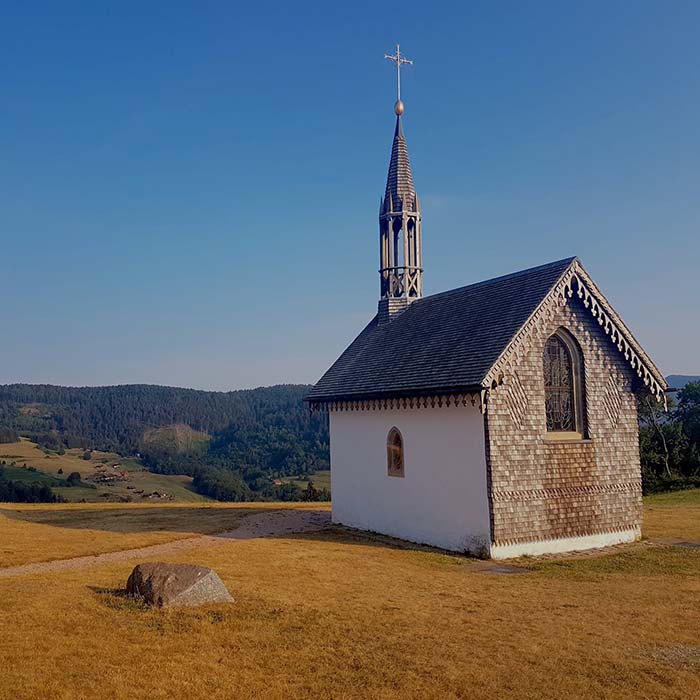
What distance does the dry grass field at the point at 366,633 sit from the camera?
9.62 m

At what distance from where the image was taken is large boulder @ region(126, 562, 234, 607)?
13117 millimetres

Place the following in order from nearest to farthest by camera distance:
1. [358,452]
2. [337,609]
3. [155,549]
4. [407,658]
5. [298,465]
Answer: [407,658] < [337,609] < [155,549] < [358,452] < [298,465]

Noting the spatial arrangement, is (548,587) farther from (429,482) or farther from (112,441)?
(112,441)

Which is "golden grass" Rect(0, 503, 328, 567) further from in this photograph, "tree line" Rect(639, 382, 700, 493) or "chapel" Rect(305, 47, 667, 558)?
"tree line" Rect(639, 382, 700, 493)

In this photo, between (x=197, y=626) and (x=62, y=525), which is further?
(x=62, y=525)

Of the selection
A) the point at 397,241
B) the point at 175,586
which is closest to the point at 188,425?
the point at 397,241

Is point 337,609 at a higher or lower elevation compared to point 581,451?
lower

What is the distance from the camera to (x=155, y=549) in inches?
850

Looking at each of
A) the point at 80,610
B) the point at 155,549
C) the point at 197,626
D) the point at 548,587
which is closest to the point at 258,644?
the point at 197,626

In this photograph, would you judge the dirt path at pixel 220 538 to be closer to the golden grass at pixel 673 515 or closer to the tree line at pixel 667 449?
the golden grass at pixel 673 515

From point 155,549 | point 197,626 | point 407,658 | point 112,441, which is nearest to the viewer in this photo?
point 407,658

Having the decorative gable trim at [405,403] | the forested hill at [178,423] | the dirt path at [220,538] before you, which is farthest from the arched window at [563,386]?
the forested hill at [178,423]

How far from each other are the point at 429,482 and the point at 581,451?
4848 mm

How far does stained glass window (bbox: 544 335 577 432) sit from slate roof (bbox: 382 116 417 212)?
1179 centimetres
